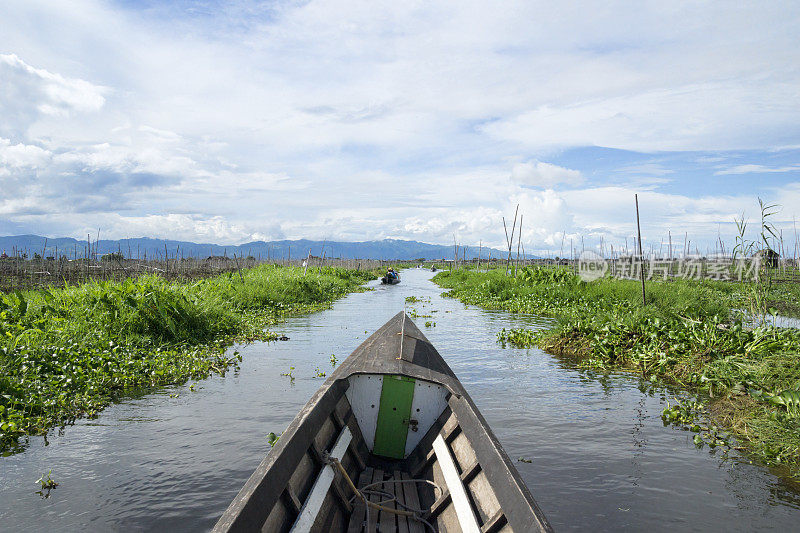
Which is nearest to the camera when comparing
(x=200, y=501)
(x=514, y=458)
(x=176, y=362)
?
(x=200, y=501)

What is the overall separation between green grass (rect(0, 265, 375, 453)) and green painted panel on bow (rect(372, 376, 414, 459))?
159 inches

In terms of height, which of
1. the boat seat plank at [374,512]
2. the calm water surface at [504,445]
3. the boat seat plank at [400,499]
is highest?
the boat seat plank at [374,512]

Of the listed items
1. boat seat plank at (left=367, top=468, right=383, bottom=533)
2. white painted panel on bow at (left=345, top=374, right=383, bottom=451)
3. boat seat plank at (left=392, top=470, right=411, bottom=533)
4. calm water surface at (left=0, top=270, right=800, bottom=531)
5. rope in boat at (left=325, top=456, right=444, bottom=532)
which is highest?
white painted panel on bow at (left=345, top=374, right=383, bottom=451)

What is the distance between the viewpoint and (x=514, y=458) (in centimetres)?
557

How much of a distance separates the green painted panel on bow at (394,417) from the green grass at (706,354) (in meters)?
4.01

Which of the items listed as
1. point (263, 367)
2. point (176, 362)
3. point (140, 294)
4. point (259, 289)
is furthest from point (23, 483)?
point (259, 289)

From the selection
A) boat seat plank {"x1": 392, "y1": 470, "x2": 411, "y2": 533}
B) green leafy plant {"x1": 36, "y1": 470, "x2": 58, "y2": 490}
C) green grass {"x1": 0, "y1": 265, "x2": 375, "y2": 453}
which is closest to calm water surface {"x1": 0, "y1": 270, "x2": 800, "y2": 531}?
green leafy plant {"x1": 36, "y1": 470, "x2": 58, "y2": 490}

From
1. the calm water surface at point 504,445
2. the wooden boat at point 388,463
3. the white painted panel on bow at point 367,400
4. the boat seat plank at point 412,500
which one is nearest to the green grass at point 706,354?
the calm water surface at point 504,445

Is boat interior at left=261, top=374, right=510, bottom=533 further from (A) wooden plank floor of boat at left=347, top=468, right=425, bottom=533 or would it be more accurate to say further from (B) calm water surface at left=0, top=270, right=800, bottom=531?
(B) calm water surface at left=0, top=270, right=800, bottom=531

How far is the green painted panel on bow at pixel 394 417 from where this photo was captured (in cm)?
507

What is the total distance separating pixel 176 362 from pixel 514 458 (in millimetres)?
6271

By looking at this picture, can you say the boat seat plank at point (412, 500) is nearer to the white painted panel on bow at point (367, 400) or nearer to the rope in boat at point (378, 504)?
the rope in boat at point (378, 504)

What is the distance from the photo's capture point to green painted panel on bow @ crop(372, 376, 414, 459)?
5066 millimetres

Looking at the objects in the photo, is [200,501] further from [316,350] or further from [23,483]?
[316,350]
